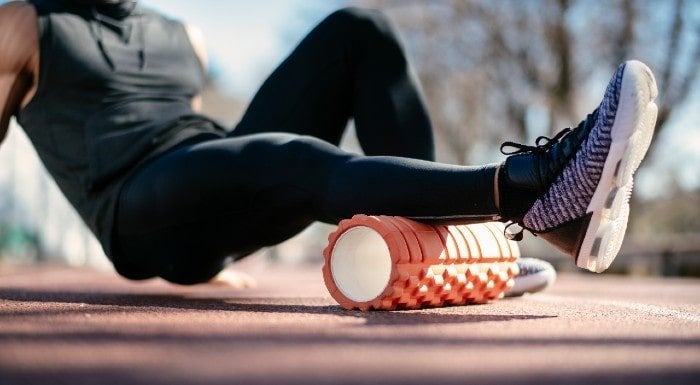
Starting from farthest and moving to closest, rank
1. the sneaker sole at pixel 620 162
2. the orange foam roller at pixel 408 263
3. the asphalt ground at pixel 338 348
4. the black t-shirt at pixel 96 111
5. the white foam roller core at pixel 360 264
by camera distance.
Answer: the black t-shirt at pixel 96 111, the white foam roller core at pixel 360 264, the orange foam roller at pixel 408 263, the sneaker sole at pixel 620 162, the asphalt ground at pixel 338 348

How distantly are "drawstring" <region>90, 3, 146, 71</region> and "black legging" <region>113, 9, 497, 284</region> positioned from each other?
34 centimetres

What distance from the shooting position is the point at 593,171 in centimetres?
131

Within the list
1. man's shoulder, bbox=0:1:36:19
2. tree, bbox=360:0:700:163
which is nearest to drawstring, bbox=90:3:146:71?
man's shoulder, bbox=0:1:36:19

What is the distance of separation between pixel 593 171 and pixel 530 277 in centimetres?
76

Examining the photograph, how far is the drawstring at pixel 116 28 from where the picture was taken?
2.00 m

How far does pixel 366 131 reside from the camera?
1.93 metres

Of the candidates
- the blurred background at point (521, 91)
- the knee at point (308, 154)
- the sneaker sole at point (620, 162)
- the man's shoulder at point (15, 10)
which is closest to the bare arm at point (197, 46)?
the man's shoulder at point (15, 10)

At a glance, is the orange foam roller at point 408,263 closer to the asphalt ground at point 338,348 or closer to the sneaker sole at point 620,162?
the asphalt ground at point 338,348

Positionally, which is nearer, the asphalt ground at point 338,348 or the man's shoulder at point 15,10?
the asphalt ground at point 338,348

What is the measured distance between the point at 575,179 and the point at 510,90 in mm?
11596

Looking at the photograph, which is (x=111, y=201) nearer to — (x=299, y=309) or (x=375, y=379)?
(x=299, y=309)

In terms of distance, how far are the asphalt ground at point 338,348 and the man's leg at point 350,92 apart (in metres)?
0.57

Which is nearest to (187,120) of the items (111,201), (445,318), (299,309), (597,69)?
(111,201)

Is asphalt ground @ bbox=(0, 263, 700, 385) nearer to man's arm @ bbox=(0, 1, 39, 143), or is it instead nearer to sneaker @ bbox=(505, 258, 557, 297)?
sneaker @ bbox=(505, 258, 557, 297)
